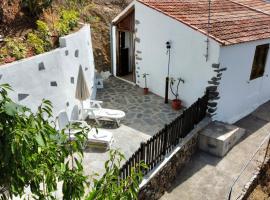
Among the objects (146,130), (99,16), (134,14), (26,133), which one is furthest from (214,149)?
(99,16)

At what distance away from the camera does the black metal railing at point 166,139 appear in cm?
748

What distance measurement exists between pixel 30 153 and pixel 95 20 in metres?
15.1

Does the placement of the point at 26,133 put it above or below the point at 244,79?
above

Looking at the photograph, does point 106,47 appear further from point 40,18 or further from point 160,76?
point 40,18

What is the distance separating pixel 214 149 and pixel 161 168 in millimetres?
2606

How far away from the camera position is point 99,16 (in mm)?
16984

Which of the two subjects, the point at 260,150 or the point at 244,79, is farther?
the point at 244,79

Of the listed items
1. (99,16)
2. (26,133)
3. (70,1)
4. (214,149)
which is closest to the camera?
(26,133)

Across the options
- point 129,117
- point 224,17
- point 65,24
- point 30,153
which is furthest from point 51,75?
point 224,17

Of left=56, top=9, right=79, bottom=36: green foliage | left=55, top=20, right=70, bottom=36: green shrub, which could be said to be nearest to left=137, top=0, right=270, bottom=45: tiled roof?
left=56, top=9, right=79, bottom=36: green foliage

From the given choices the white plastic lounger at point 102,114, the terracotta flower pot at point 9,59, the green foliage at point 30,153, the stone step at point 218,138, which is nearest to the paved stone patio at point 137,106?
the white plastic lounger at point 102,114

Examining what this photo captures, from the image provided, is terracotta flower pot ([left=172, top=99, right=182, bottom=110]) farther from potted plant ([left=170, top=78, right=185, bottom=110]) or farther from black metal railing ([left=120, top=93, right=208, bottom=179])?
black metal railing ([left=120, top=93, right=208, bottom=179])

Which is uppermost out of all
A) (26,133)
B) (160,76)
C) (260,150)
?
(26,133)

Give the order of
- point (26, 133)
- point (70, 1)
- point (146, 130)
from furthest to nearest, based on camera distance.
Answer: point (70, 1)
point (146, 130)
point (26, 133)
